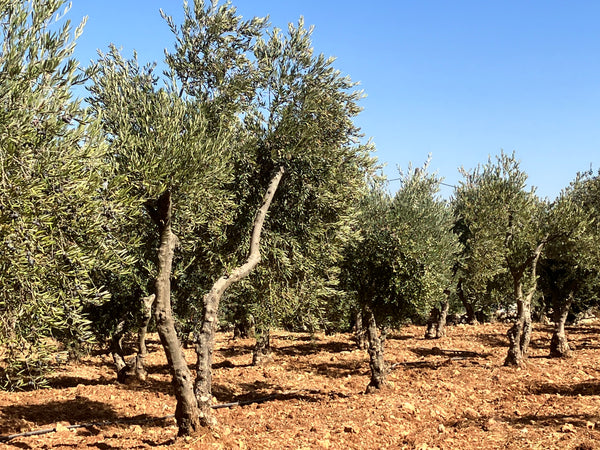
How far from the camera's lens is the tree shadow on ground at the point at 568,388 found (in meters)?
20.1

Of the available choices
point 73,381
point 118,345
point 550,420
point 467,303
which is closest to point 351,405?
point 550,420

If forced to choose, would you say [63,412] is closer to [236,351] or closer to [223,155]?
[223,155]

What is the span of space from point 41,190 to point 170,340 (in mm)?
5873

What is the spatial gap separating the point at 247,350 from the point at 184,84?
28.8m

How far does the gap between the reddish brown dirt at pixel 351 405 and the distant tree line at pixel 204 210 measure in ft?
5.96

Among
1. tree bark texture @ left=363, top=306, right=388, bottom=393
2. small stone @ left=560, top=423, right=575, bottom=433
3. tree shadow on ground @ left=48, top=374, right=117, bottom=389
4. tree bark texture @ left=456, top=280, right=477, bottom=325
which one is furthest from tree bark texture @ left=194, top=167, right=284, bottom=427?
tree bark texture @ left=456, top=280, right=477, bottom=325

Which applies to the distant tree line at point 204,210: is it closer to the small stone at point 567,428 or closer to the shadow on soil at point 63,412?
the shadow on soil at point 63,412

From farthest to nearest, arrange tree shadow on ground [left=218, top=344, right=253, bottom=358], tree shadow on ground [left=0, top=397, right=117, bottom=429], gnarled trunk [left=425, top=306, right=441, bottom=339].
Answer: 1. gnarled trunk [left=425, top=306, right=441, bottom=339]
2. tree shadow on ground [left=218, top=344, right=253, bottom=358]
3. tree shadow on ground [left=0, top=397, right=117, bottom=429]

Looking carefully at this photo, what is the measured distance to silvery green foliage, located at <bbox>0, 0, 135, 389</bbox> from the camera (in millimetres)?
9156

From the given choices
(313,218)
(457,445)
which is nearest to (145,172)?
(313,218)

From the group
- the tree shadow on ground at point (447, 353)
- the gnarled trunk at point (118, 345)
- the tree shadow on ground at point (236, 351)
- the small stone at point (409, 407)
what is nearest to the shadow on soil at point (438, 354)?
the tree shadow on ground at point (447, 353)

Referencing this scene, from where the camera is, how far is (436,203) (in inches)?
1092

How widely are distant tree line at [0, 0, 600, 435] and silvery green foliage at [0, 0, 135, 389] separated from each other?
0.05 meters

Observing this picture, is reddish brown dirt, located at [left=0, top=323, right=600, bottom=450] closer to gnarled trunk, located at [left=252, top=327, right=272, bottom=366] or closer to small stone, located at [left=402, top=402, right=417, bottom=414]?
small stone, located at [left=402, top=402, right=417, bottom=414]
